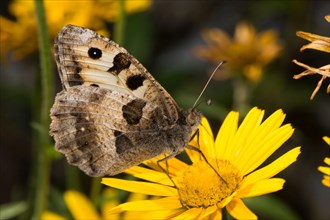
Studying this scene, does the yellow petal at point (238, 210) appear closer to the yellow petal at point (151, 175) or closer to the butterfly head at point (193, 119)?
the yellow petal at point (151, 175)

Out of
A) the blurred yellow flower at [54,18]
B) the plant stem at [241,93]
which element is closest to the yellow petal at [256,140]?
the blurred yellow flower at [54,18]

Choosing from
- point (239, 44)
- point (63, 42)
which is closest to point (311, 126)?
point (239, 44)

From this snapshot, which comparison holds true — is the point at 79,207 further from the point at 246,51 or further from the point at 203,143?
the point at 246,51

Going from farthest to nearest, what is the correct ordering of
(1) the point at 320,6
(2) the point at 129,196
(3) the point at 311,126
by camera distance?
(1) the point at 320,6, (3) the point at 311,126, (2) the point at 129,196

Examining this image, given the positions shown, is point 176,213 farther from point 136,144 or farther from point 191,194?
point 136,144

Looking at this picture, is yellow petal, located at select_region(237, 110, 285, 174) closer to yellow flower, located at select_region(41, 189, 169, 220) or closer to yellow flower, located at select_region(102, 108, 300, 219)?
yellow flower, located at select_region(102, 108, 300, 219)

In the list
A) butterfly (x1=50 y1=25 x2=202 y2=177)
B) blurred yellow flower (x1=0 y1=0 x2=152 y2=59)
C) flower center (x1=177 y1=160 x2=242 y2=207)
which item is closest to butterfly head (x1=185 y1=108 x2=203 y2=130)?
butterfly (x1=50 y1=25 x2=202 y2=177)
